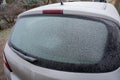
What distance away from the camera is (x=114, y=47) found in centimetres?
254

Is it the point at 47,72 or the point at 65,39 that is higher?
the point at 65,39

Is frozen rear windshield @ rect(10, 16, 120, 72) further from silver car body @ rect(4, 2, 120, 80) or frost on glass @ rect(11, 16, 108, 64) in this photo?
silver car body @ rect(4, 2, 120, 80)

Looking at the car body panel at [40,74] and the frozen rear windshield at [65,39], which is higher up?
the frozen rear windshield at [65,39]

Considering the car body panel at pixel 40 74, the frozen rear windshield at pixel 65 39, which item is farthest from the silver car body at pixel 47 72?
the frozen rear windshield at pixel 65 39

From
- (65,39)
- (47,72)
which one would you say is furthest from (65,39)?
(47,72)

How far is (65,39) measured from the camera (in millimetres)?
2738

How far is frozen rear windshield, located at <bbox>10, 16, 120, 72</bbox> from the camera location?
101 inches

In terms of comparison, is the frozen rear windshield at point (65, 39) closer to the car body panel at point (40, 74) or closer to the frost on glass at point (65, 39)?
the frost on glass at point (65, 39)

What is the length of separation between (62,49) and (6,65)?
910 millimetres

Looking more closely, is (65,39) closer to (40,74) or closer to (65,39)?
(65,39)

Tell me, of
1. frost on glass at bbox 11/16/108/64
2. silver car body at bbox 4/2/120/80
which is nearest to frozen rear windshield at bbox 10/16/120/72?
frost on glass at bbox 11/16/108/64

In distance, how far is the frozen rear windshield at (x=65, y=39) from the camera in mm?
2562

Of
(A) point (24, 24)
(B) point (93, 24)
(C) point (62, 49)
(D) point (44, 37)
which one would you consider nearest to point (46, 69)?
(C) point (62, 49)

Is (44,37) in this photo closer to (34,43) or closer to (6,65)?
(34,43)
